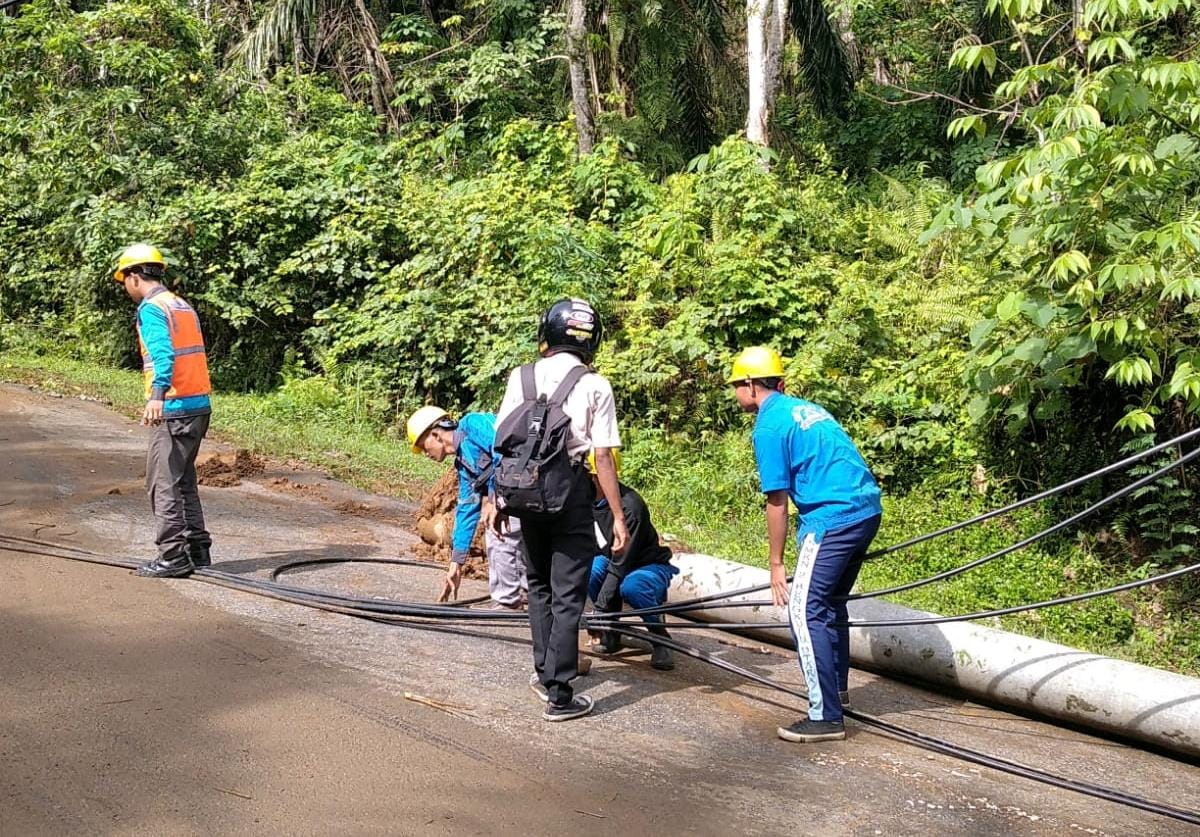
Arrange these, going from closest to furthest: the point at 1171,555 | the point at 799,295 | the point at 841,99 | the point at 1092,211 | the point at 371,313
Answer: the point at 1092,211
the point at 1171,555
the point at 799,295
the point at 371,313
the point at 841,99

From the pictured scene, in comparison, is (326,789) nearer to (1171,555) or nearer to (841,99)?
(1171,555)

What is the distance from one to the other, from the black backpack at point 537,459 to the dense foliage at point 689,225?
3.97 m

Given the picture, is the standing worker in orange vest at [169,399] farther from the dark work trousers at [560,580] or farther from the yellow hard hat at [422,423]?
the dark work trousers at [560,580]

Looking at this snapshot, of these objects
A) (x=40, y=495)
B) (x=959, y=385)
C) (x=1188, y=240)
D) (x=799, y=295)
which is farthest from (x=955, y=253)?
(x=40, y=495)

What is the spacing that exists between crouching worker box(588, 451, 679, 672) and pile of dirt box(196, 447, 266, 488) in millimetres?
5538

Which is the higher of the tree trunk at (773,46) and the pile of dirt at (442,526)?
the tree trunk at (773,46)

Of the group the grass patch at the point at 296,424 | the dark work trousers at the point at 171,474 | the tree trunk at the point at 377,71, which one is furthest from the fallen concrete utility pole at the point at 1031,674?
the tree trunk at the point at 377,71

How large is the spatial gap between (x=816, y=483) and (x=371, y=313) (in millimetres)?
11271

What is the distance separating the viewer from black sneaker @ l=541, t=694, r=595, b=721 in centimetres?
552

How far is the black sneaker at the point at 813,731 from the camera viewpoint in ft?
18.1

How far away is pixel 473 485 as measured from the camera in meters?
6.30

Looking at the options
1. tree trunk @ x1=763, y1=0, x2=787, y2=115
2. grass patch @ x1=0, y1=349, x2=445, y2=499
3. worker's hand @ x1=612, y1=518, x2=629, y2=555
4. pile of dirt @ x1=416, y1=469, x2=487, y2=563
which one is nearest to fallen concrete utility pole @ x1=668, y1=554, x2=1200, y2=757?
worker's hand @ x1=612, y1=518, x2=629, y2=555

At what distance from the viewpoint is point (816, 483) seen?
5.60 metres

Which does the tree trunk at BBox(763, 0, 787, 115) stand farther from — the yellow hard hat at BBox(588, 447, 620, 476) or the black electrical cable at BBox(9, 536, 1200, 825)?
the yellow hard hat at BBox(588, 447, 620, 476)
